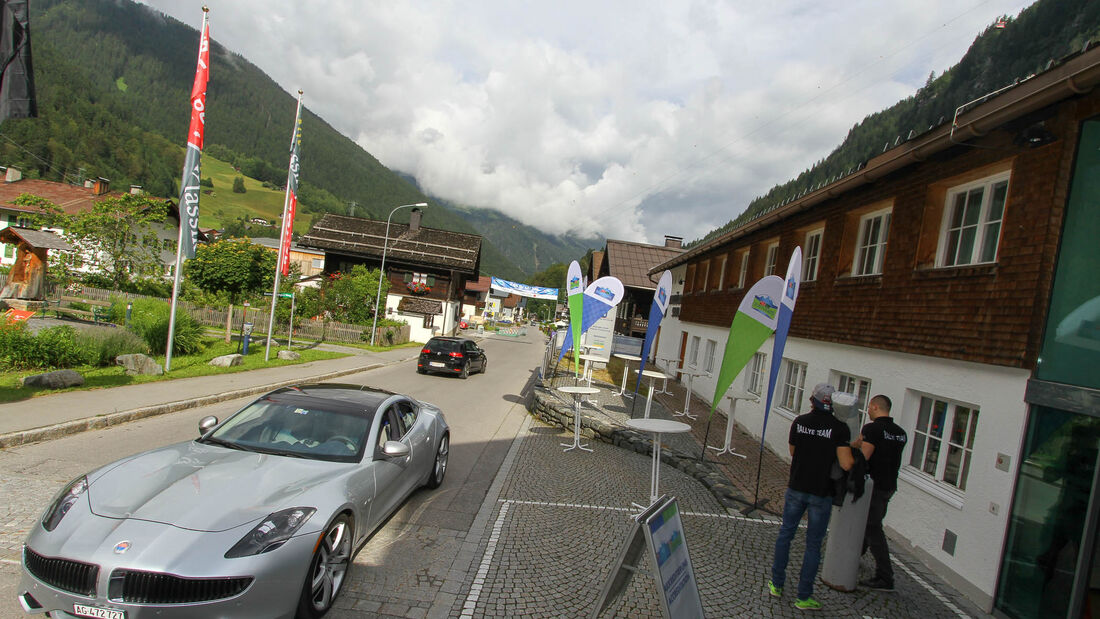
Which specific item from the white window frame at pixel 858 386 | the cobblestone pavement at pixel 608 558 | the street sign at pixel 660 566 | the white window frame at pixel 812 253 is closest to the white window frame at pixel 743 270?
the white window frame at pixel 812 253

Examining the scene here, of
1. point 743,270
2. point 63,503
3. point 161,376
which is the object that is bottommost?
point 161,376

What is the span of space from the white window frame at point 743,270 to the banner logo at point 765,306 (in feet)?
25.8

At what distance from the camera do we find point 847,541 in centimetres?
491

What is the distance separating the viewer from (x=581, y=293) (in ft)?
41.9

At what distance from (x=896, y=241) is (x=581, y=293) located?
6.40m

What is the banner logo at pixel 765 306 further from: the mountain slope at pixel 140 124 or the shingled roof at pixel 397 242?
the mountain slope at pixel 140 124

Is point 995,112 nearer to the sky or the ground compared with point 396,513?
nearer to the sky

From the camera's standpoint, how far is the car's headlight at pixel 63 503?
3.44 meters

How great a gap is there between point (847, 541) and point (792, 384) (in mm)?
6499

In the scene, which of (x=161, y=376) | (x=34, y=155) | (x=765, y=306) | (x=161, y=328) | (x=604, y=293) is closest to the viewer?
(x=765, y=306)

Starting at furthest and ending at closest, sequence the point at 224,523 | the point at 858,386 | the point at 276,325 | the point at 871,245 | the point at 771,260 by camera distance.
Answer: the point at 276,325 < the point at 771,260 < the point at 871,245 < the point at 858,386 < the point at 224,523

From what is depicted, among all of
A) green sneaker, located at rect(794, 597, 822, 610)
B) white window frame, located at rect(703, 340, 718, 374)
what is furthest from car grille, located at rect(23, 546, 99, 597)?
white window frame, located at rect(703, 340, 718, 374)

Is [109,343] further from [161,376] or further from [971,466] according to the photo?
[971,466]

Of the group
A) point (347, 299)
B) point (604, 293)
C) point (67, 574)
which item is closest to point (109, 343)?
point (604, 293)
